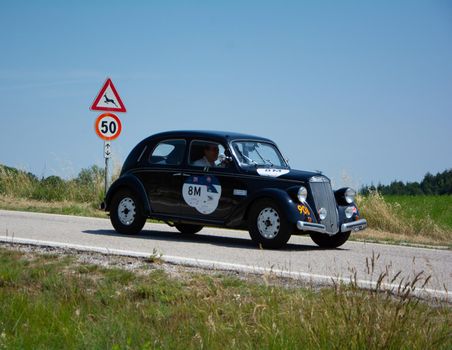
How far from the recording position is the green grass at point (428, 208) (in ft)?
65.6

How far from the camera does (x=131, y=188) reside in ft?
45.5

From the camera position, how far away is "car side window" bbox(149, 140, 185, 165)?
535 inches

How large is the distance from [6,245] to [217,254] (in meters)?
2.75

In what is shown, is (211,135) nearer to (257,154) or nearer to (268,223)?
(257,154)

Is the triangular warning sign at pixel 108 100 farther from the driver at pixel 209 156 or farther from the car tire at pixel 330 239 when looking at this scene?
the car tire at pixel 330 239

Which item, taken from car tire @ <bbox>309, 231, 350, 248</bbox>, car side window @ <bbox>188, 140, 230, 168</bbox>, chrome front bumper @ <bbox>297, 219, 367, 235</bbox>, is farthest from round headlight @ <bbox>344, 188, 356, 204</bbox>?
car side window @ <bbox>188, 140, 230, 168</bbox>

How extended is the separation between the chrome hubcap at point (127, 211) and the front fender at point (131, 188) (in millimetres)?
215

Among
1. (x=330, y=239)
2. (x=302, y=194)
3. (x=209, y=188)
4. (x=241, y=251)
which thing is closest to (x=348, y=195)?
(x=330, y=239)

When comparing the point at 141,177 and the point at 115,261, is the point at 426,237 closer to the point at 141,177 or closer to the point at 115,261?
the point at 141,177

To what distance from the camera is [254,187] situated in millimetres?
12562

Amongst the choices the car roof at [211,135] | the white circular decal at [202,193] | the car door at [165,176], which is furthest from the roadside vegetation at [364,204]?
the car door at [165,176]

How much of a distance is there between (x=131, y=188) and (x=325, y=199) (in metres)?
3.23

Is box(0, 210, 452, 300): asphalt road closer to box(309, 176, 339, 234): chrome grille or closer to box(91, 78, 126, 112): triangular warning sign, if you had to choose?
box(309, 176, 339, 234): chrome grille

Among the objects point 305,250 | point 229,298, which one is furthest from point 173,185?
point 229,298
